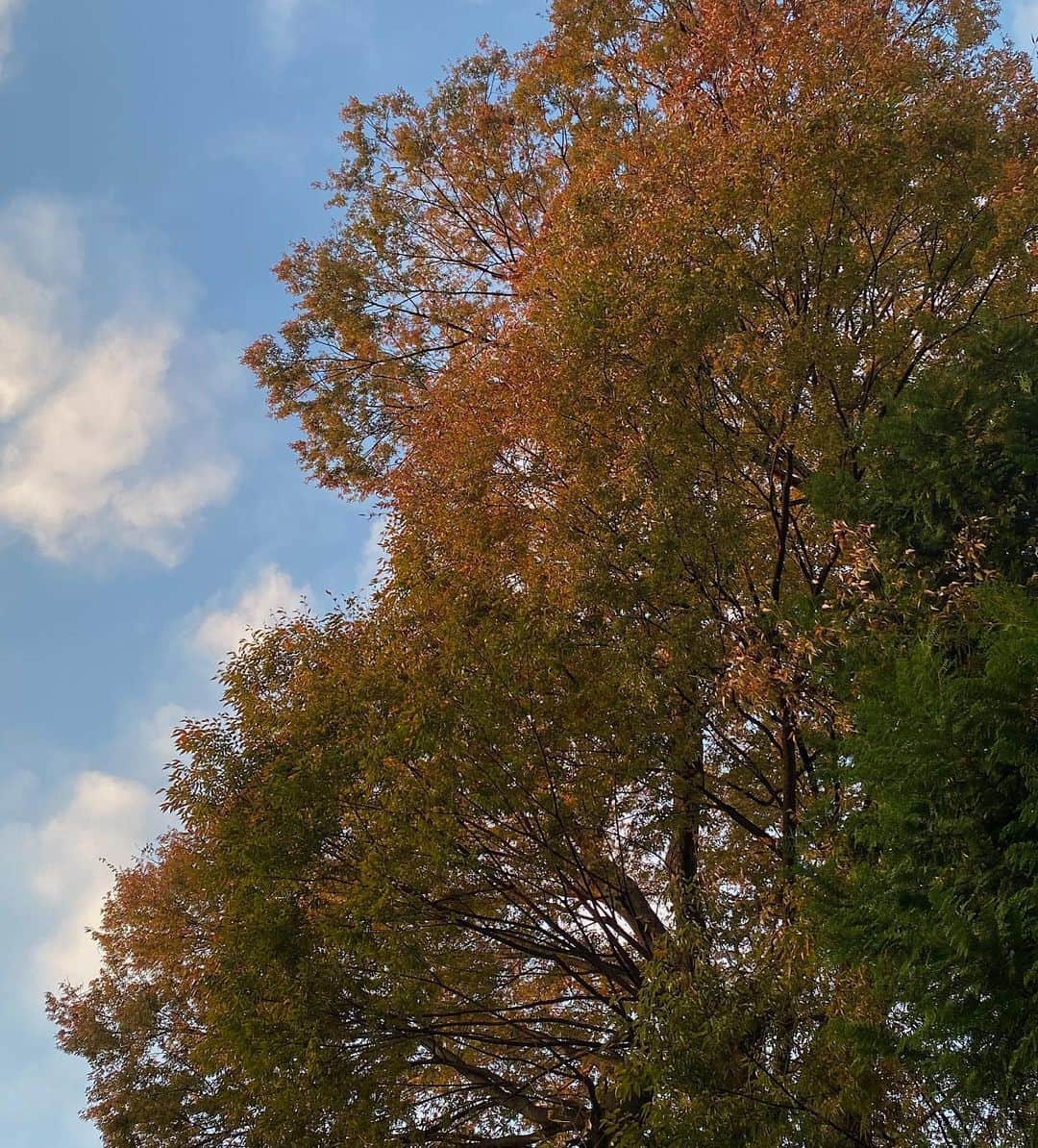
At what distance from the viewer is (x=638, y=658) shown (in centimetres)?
742

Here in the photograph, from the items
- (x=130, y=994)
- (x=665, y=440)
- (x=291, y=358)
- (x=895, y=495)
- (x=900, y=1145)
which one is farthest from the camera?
(x=291, y=358)

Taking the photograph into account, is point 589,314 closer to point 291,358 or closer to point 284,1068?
point 284,1068

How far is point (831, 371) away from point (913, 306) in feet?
5.56

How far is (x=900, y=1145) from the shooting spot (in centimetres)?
560

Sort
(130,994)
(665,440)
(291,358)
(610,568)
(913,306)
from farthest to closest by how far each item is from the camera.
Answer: (291,358) → (130,994) → (913,306) → (665,440) → (610,568)

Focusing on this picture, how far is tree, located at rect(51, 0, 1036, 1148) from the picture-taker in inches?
267

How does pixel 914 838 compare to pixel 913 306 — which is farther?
pixel 913 306

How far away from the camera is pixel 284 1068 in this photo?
7.29m

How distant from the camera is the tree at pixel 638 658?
678 cm

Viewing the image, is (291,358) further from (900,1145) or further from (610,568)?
(900,1145)

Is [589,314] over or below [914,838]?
over

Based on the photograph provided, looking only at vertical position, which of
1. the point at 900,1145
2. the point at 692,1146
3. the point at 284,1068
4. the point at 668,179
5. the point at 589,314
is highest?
the point at 668,179

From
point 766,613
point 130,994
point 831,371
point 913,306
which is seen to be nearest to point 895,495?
point 766,613

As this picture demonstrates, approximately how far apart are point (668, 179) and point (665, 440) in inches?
90.5
